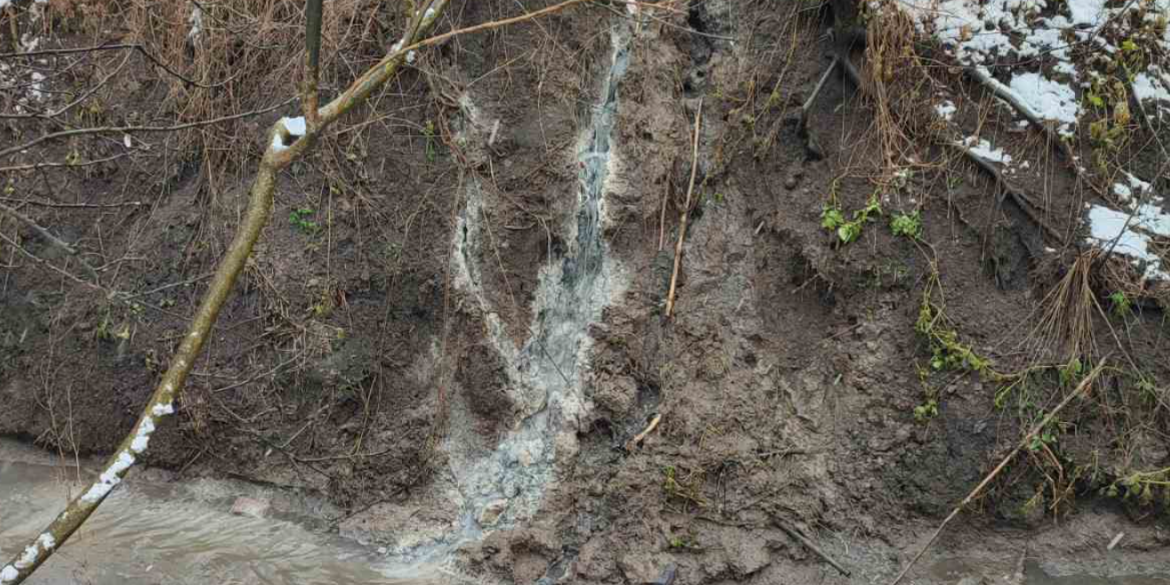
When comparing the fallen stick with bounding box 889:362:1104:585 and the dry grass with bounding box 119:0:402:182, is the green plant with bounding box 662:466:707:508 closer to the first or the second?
the fallen stick with bounding box 889:362:1104:585

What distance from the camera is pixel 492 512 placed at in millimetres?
4883

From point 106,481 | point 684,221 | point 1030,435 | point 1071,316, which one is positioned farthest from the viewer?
point 684,221

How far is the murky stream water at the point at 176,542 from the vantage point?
4461 millimetres

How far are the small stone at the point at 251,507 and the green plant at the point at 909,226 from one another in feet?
11.4

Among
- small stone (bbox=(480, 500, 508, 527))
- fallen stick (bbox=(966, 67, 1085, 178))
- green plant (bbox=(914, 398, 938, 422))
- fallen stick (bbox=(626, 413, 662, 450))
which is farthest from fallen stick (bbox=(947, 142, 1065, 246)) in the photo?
small stone (bbox=(480, 500, 508, 527))

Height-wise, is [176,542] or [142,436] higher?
[142,436]

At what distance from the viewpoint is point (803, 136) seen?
206 inches

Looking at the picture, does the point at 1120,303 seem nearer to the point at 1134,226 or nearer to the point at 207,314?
the point at 1134,226

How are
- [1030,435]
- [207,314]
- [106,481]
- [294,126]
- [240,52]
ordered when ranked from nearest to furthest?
[106,481] → [207,314] → [294,126] → [1030,435] → [240,52]

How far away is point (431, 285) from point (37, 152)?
260cm

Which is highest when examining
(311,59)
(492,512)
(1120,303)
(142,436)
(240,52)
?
(240,52)

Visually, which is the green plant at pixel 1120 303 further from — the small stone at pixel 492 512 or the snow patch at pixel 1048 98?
the small stone at pixel 492 512

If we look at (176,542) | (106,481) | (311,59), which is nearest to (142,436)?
(106,481)

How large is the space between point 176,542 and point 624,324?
2413 mm
